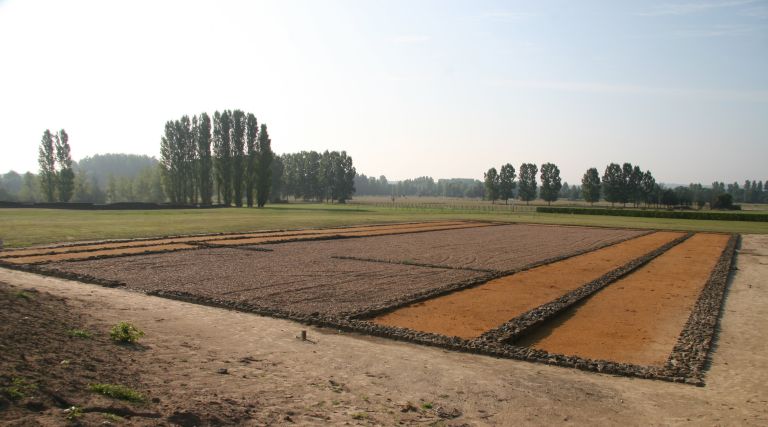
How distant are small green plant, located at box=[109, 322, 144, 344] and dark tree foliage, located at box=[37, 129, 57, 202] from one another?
8491 cm

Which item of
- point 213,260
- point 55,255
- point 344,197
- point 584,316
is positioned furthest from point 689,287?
point 344,197

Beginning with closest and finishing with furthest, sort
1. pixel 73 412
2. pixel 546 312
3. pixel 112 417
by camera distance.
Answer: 1. pixel 73 412
2. pixel 112 417
3. pixel 546 312

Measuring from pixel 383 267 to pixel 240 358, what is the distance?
496 inches

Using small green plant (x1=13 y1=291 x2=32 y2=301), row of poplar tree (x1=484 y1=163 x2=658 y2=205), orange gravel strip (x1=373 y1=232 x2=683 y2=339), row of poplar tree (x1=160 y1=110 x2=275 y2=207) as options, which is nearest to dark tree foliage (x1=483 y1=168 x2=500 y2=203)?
row of poplar tree (x1=484 y1=163 x2=658 y2=205)

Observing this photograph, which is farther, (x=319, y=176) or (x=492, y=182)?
(x=492, y=182)

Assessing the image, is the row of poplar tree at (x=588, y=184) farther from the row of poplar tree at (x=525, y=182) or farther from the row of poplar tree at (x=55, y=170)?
the row of poplar tree at (x=55, y=170)

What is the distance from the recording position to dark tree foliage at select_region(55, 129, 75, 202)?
271 ft

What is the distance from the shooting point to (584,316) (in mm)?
15078

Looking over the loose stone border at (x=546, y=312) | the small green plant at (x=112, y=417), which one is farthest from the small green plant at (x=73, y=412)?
the loose stone border at (x=546, y=312)

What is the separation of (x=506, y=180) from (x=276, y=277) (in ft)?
433

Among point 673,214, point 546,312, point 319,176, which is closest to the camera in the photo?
point 546,312

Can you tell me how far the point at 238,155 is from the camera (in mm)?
87625

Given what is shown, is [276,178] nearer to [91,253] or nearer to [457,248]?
[457,248]

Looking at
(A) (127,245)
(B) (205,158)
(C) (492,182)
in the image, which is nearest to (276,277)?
(A) (127,245)
